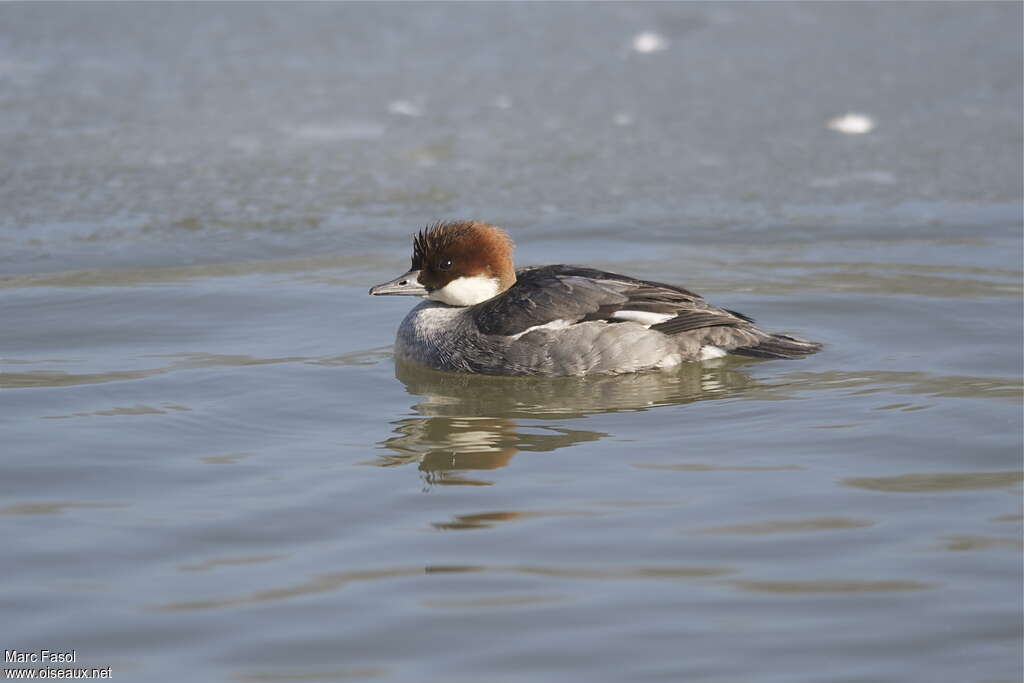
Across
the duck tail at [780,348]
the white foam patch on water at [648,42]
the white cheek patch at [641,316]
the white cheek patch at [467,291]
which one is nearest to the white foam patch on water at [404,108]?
the white foam patch on water at [648,42]

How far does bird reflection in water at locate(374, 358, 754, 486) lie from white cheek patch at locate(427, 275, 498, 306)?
0.56 m

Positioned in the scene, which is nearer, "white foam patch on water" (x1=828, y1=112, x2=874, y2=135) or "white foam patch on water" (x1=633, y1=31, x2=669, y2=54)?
"white foam patch on water" (x1=828, y1=112, x2=874, y2=135)

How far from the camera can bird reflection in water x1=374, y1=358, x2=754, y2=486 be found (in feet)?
21.7

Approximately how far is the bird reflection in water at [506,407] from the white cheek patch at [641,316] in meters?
0.33

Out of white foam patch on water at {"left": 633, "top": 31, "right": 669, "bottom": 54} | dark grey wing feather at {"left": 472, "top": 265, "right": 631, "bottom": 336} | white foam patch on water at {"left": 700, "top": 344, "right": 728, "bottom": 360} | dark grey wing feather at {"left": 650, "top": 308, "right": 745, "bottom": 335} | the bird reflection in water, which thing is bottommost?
the bird reflection in water

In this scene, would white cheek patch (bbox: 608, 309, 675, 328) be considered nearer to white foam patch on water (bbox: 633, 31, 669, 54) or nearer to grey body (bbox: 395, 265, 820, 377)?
grey body (bbox: 395, 265, 820, 377)

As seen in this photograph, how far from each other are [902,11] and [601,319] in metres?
7.27

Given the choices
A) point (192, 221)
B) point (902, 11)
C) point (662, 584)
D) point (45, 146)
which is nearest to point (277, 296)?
point (192, 221)

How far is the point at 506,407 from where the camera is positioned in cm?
761

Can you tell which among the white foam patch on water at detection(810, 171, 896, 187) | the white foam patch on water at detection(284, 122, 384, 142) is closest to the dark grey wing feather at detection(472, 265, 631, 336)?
the white foam patch on water at detection(810, 171, 896, 187)

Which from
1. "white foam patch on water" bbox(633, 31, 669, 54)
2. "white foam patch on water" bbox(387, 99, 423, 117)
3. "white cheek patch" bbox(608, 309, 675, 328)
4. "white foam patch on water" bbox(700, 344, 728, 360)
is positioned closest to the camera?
"white cheek patch" bbox(608, 309, 675, 328)

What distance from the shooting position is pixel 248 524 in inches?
221

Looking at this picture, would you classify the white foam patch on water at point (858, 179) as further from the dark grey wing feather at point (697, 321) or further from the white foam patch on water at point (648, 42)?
the dark grey wing feather at point (697, 321)

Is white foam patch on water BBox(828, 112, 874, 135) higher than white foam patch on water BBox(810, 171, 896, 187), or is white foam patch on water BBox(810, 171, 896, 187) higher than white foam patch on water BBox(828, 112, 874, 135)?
white foam patch on water BBox(828, 112, 874, 135)
